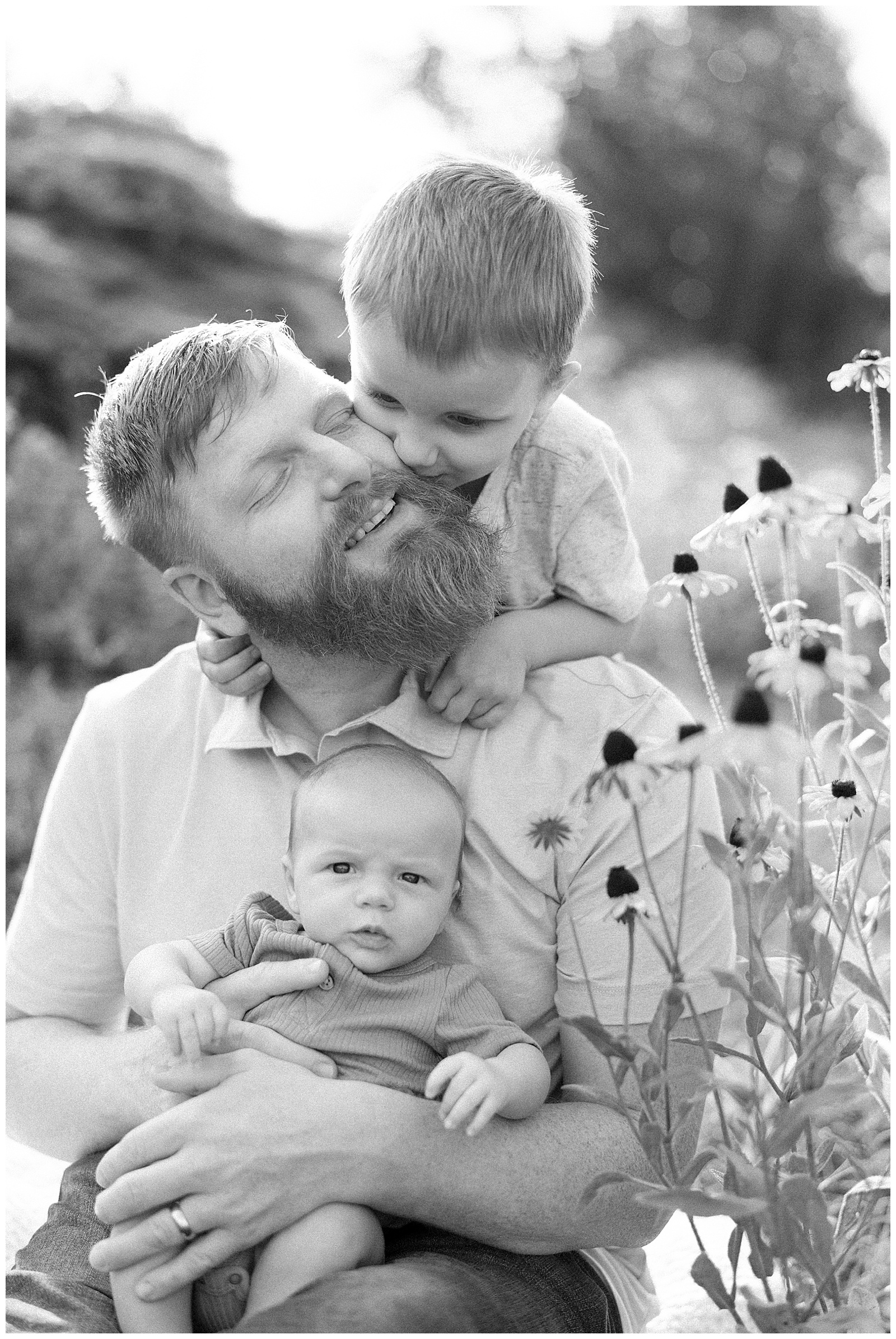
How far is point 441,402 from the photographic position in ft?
6.98

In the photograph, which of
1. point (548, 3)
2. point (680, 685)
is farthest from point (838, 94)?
point (680, 685)

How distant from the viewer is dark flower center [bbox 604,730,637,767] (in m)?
1.46

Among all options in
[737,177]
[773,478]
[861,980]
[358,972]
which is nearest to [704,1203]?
[861,980]

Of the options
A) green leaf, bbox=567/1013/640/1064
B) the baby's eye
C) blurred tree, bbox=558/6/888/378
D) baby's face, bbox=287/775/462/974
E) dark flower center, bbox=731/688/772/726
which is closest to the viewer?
dark flower center, bbox=731/688/772/726

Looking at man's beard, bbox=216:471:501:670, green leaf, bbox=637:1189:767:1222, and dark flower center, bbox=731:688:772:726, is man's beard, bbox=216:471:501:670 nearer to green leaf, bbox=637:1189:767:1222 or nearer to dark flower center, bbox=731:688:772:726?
dark flower center, bbox=731:688:772:726

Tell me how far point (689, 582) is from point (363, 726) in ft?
1.94

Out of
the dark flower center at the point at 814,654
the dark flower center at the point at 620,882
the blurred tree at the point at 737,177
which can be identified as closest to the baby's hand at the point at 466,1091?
the dark flower center at the point at 620,882

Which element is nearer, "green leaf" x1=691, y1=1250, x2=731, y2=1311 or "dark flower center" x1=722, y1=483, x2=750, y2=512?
"green leaf" x1=691, y1=1250, x2=731, y2=1311

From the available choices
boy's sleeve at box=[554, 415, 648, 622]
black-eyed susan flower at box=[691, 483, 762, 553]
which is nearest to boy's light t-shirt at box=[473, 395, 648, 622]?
boy's sleeve at box=[554, 415, 648, 622]

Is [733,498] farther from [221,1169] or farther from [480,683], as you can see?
[221,1169]

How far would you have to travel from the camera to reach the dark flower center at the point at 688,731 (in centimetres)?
143

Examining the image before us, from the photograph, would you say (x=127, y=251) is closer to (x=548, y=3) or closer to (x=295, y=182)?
(x=295, y=182)

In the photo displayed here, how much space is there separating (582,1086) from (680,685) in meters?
5.70

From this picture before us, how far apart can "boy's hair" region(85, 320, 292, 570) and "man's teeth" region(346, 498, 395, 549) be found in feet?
0.83
